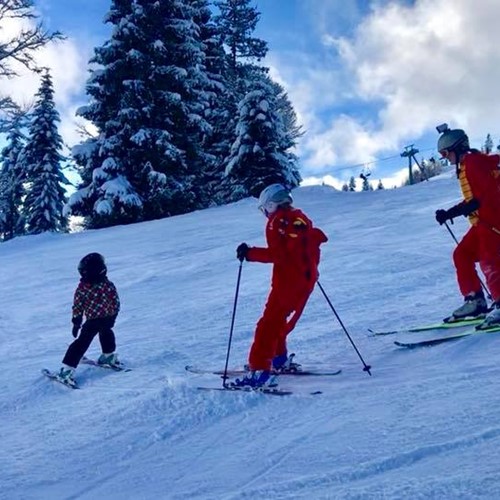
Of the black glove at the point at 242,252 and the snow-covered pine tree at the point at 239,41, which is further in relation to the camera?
the snow-covered pine tree at the point at 239,41

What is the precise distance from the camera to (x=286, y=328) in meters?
5.83

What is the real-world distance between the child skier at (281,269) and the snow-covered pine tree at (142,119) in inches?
731

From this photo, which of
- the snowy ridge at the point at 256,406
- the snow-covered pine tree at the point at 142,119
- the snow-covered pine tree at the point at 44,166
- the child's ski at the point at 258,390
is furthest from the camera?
the snow-covered pine tree at the point at 44,166

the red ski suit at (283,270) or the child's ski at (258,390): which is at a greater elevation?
the red ski suit at (283,270)

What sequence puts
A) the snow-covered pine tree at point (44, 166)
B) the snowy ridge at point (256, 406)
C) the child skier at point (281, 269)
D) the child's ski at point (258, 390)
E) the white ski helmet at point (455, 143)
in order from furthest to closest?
the snow-covered pine tree at point (44, 166) → the white ski helmet at point (455, 143) → the child skier at point (281, 269) → the child's ski at point (258, 390) → the snowy ridge at point (256, 406)

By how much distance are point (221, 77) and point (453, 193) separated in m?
17.4

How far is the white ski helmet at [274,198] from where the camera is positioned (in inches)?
219

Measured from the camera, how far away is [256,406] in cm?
478

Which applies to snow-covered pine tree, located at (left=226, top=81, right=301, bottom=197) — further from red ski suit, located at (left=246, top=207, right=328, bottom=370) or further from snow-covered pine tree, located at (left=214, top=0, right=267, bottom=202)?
red ski suit, located at (left=246, top=207, right=328, bottom=370)

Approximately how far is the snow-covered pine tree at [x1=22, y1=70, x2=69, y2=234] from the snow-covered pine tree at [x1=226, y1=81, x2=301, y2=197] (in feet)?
48.0

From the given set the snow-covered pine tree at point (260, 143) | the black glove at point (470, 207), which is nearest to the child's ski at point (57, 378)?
the black glove at point (470, 207)

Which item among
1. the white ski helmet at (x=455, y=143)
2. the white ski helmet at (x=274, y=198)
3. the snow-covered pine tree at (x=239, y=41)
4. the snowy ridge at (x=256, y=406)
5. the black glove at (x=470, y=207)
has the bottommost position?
the snowy ridge at (x=256, y=406)

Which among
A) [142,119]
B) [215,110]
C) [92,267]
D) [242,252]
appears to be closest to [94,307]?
[92,267]

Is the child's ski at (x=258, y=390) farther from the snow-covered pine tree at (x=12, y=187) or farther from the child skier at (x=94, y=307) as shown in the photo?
the snow-covered pine tree at (x=12, y=187)
